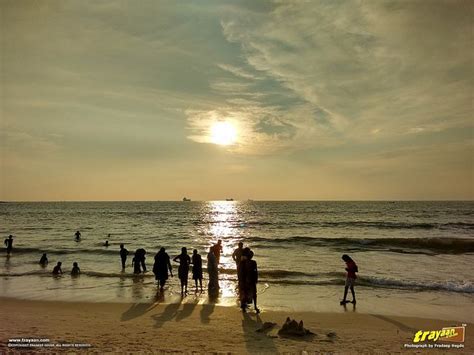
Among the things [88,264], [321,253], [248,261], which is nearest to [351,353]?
[248,261]

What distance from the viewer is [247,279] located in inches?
456

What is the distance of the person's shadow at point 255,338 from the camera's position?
8.01 m

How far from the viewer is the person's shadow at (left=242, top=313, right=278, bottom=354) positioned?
801cm

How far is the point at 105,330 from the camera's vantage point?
374 inches

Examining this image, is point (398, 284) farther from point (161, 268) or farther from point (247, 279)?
point (161, 268)

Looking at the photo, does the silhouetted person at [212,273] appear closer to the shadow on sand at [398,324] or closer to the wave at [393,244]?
the shadow on sand at [398,324]

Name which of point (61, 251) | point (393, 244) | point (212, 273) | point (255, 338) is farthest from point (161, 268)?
point (393, 244)

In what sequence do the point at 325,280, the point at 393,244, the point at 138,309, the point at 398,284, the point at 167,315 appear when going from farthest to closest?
1. the point at 393,244
2. the point at 325,280
3. the point at 398,284
4. the point at 138,309
5. the point at 167,315

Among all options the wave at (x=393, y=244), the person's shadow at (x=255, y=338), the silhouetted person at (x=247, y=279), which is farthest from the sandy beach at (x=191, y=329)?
the wave at (x=393, y=244)

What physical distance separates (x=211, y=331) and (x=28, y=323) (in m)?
5.10

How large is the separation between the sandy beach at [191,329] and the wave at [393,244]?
77.2 ft

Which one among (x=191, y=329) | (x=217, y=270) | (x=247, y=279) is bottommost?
(x=191, y=329)

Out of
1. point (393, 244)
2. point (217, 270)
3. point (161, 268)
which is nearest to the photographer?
point (217, 270)

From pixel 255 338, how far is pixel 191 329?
1848 mm
